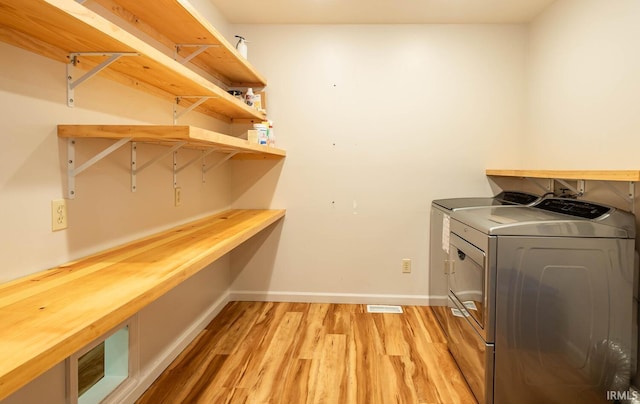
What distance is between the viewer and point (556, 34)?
2.52m

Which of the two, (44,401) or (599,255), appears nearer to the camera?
(44,401)

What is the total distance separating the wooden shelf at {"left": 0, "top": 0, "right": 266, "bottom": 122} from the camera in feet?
3.07

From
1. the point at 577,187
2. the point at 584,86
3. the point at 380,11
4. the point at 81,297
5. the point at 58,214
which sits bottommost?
the point at 81,297

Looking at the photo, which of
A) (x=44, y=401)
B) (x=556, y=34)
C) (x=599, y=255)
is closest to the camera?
(x=44, y=401)

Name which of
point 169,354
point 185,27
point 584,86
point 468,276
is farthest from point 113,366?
point 584,86

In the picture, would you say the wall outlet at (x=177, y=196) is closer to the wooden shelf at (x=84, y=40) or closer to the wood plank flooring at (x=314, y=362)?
the wooden shelf at (x=84, y=40)

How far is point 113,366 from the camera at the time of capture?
172 centimetres

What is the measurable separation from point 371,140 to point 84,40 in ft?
7.22

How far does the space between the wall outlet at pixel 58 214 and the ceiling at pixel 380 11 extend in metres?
1.98

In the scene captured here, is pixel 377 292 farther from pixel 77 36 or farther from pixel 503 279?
pixel 77 36

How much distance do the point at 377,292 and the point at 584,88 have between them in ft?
6.60

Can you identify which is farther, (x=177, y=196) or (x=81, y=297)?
(x=177, y=196)

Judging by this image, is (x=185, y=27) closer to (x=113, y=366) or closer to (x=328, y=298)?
(x=113, y=366)

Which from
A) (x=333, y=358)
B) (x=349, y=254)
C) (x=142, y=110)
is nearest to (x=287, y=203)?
(x=349, y=254)
